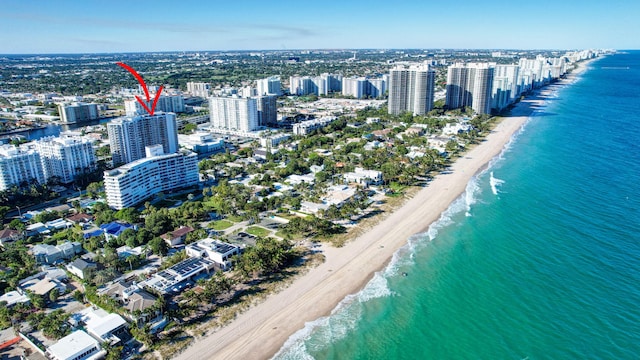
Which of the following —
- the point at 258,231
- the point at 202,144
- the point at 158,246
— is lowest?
the point at 258,231

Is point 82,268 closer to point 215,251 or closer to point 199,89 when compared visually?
point 215,251

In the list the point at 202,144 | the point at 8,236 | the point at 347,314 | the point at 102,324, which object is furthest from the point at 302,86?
the point at 102,324

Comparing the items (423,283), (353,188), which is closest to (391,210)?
(353,188)

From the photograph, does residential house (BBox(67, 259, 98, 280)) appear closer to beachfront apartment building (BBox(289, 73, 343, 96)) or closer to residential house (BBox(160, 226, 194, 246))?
→ residential house (BBox(160, 226, 194, 246))

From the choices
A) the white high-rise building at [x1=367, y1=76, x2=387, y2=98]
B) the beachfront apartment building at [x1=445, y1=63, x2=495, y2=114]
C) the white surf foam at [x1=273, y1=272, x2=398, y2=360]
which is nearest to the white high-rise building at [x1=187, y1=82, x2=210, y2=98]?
the white high-rise building at [x1=367, y1=76, x2=387, y2=98]

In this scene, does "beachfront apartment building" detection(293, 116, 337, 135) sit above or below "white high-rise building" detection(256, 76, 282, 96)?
below
